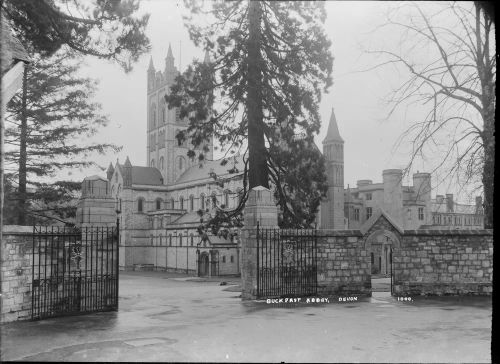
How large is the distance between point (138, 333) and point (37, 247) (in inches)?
152

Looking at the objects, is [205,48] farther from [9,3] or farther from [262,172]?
[9,3]

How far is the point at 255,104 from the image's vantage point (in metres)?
17.8

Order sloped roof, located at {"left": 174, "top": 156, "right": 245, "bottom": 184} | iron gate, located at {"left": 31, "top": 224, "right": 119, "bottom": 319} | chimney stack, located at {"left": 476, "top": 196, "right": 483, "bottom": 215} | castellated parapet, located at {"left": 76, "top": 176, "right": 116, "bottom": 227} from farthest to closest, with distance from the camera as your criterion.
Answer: sloped roof, located at {"left": 174, "top": 156, "right": 245, "bottom": 184}
chimney stack, located at {"left": 476, "top": 196, "right": 483, "bottom": 215}
castellated parapet, located at {"left": 76, "top": 176, "right": 116, "bottom": 227}
iron gate, located at {"left": 31, "top": 224, "right": 119, "bottom": 319}

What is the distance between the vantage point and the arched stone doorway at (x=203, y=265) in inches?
1858

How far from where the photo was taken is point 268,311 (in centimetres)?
1260

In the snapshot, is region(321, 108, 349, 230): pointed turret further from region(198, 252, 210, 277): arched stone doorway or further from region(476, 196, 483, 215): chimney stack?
region(476, 196, 483, 215): chimney stack

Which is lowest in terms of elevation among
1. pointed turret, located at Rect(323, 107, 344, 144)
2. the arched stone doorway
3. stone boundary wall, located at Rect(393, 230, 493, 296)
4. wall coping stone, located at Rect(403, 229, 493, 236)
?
the arched stone doorway

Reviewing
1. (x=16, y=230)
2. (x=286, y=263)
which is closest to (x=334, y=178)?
(x=286, y=263)

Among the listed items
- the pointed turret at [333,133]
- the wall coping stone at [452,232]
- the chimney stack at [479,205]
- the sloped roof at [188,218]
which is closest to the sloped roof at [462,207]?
the chimney stack at [479,205]

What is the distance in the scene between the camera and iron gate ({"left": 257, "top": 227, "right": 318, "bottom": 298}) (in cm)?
1474

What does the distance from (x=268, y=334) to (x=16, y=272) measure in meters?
6.14

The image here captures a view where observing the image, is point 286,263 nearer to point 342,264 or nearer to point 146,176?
point 342,264

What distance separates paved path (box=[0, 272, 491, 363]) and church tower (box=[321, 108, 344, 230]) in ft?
142

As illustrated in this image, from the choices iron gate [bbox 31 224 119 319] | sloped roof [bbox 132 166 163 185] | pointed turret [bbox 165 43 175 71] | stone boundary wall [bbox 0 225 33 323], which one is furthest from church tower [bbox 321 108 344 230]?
stone boundary wall [bbox 0 225 33 323]
